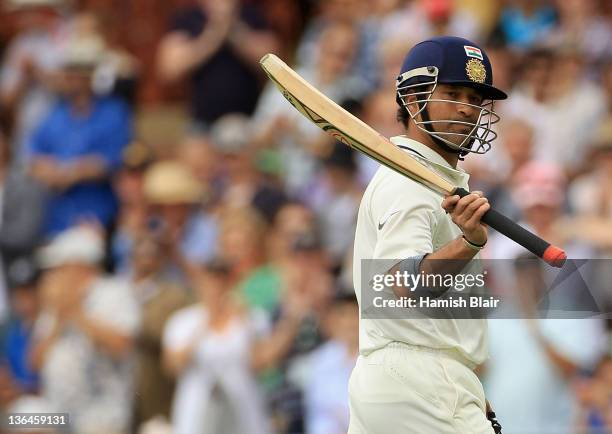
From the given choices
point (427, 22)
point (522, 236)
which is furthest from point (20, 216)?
point (522, 236)

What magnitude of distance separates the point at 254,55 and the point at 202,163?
934 mm

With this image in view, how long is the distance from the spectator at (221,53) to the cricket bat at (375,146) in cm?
566

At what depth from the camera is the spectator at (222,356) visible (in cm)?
885

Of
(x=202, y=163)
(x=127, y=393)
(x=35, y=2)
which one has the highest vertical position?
(x=35, y=2)

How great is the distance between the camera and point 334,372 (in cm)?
859

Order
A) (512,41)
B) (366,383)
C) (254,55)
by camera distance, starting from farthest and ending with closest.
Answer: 1. (254,55)
2. (512,41)
3. (366,383)

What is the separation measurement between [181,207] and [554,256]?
573cm

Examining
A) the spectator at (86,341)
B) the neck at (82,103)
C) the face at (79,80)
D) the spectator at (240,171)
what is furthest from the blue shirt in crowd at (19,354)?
the face at (79,80)

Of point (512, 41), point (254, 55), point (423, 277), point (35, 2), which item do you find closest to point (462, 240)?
point (423, 277)

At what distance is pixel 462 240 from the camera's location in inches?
188

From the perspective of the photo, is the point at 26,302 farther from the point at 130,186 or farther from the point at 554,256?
the point at 554,256

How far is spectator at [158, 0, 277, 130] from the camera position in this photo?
11062mm

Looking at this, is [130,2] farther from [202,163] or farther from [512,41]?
[512,41]

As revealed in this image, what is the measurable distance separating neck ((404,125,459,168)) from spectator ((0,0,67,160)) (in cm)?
664
